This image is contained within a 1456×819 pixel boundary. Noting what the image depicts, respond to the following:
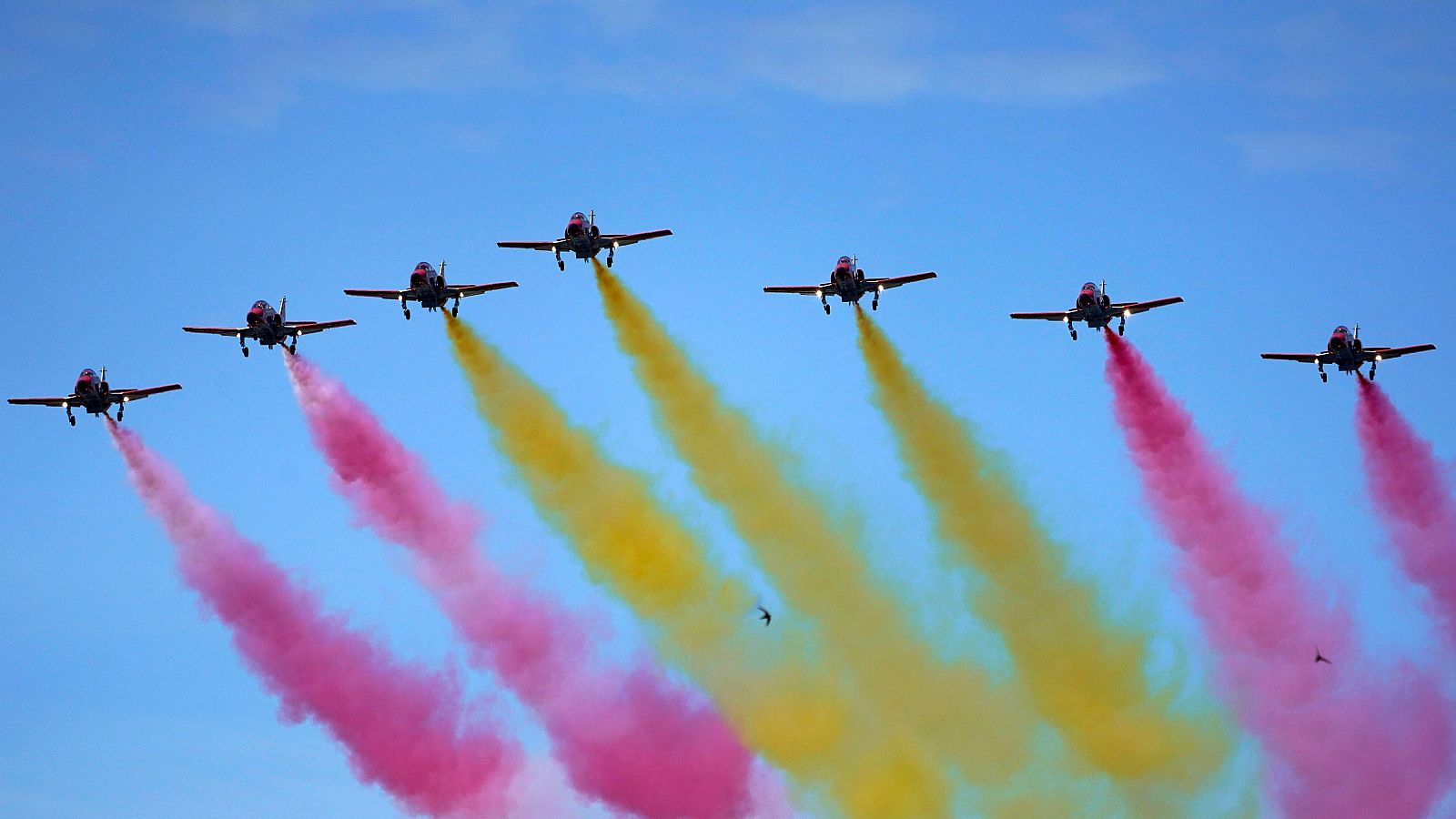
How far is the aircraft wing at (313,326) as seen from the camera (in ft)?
478

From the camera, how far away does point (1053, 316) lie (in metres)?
145

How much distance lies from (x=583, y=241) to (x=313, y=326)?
15063 mm

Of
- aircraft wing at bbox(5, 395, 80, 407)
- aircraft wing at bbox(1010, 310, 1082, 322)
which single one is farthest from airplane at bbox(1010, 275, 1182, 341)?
aircraft wing at bbox(5, 395, 80, 407)

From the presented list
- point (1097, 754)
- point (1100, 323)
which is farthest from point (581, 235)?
point (1097, 754)

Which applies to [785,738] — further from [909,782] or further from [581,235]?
[581,235]

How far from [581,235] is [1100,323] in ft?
87.7

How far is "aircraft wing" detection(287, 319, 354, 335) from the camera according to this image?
14562 centimetres

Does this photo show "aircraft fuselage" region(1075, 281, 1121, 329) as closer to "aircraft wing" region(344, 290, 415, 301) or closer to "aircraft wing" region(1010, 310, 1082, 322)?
"aircraft wing" region(1010, 310, 1082, 322)

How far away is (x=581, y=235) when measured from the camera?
142625 mm

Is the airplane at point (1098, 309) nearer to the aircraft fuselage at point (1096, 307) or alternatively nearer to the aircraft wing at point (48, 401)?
the aircraft fuselage at point (1096, 307)

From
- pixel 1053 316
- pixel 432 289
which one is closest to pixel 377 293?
pixel 432 289

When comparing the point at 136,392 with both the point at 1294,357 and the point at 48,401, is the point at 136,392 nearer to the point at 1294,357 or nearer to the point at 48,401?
the point at 48,401

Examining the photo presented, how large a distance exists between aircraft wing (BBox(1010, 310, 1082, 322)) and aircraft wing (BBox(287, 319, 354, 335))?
34470 mm

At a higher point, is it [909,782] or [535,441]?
[535,441]
